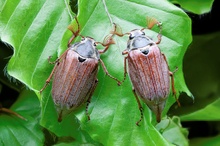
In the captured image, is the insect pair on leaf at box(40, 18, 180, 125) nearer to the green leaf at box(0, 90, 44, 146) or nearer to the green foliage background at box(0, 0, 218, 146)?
the green foliage background at box(0, 0, 218, 146)

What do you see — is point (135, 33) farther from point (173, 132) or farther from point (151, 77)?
point (173, 132)

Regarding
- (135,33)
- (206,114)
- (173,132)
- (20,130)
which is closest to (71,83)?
(135,33)

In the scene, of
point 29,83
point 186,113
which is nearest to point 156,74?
point 29,83

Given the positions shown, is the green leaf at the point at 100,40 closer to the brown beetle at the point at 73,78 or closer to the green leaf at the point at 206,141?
the brown beetle at the point at 73,78

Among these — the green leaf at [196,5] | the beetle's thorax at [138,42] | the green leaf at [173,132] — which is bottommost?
the green leaf at [173,132]

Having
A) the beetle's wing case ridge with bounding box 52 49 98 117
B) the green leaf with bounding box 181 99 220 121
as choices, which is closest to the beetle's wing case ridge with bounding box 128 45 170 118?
the beetle's wing case ridge with bounding box 52 49 98 117

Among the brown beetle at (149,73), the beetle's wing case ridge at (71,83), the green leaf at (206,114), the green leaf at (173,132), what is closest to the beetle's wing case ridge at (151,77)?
the brown beetle at (149,73)
